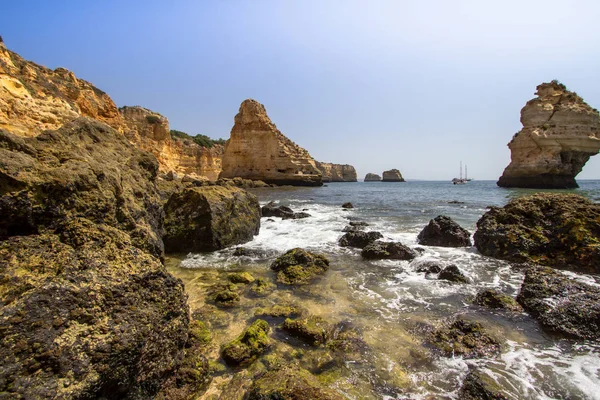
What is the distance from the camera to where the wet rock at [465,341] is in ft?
12.3

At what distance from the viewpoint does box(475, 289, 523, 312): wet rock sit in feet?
16.2

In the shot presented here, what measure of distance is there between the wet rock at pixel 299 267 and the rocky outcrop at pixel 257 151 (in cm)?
4346

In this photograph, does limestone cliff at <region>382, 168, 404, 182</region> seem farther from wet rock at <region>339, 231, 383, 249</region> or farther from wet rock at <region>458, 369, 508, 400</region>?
wet rock at <region>458, 369, 508, 400</region>

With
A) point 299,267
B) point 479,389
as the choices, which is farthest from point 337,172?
point 479,389

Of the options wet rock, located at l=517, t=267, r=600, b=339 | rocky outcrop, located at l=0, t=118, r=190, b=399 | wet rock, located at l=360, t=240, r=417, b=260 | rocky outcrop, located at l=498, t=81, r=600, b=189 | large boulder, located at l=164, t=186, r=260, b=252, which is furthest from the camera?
rocky outcrop, located at l=498, t=81, r=600, b=189

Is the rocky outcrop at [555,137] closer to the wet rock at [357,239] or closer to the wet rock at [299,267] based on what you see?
the wet rock at [357,239]

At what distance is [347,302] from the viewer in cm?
518

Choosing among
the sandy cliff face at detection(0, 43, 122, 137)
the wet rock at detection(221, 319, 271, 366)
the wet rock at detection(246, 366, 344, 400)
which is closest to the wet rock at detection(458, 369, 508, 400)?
the wet rock at detection(246, 366, 344, 400)

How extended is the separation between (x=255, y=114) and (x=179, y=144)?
46.5 feet

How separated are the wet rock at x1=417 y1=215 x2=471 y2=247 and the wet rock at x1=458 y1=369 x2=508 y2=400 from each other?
677cm

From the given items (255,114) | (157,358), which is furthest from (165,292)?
(255,114)

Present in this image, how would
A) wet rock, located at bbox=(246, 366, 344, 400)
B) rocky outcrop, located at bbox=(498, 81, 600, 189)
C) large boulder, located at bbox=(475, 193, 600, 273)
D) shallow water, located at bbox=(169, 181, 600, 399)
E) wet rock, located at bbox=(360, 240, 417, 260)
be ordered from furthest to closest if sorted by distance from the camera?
rocky outcrop, located at bbox=(498, 81, 600, 189) → wet rock, located at bbox=(360, 240, 417, 260) → large boulder, located at bbox=(475, 193, 600, 273) → shallow water, located at bbox=(169, 181, 600, 399) → wet rock, located at bbox=(246, 366, 344, 400)

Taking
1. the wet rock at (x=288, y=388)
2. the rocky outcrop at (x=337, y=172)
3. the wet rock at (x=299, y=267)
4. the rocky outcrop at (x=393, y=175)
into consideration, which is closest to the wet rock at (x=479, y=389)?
the wet rock at (x=288, y=388)

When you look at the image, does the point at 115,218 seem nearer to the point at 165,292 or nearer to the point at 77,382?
the point at 165,292
